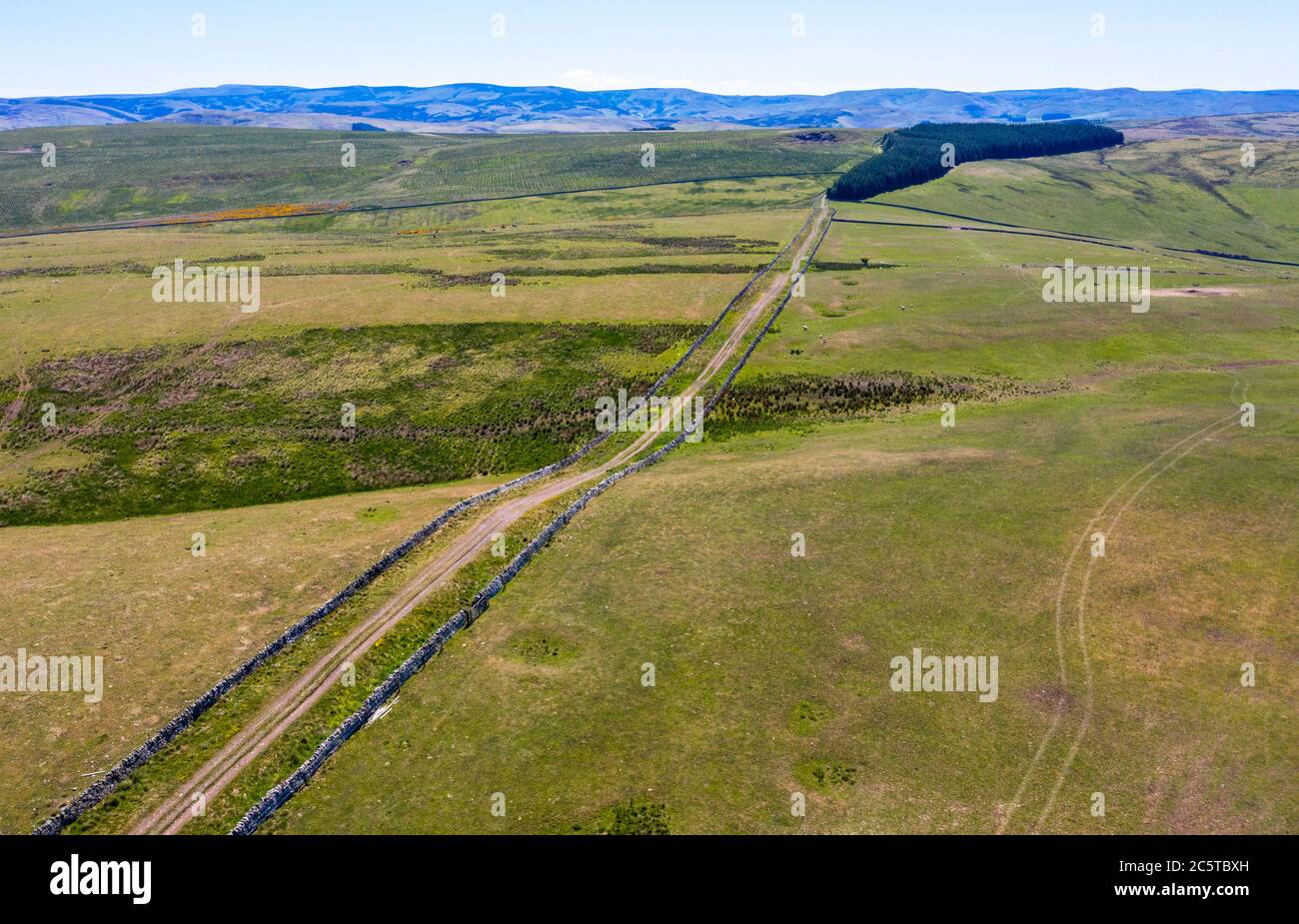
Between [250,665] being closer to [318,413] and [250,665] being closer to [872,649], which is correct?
[872,649]

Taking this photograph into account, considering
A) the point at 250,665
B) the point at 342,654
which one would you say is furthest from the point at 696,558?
the point at 250,665

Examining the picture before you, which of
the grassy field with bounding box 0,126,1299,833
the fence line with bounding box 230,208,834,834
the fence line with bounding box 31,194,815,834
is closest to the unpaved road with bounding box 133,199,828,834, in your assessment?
the grassy field with bounding box 0,126,1299,833

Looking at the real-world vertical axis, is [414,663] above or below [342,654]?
below

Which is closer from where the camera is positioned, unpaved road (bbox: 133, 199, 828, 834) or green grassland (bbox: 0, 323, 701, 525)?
unpaved road (bbox: 133, 199, 828, 834)

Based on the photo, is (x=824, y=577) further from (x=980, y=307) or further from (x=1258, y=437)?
(x=980, y=307)

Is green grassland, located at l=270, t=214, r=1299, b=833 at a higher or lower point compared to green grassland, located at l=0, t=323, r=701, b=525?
lower

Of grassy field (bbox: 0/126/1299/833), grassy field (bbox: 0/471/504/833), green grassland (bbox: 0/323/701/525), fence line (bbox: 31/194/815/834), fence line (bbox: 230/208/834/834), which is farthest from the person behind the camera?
green grassland (bbox: 0/323/701/525)

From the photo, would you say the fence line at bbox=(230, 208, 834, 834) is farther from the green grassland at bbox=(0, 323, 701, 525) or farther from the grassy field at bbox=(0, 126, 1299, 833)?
the green grassland at bbox=(0, 323, 701, 525)

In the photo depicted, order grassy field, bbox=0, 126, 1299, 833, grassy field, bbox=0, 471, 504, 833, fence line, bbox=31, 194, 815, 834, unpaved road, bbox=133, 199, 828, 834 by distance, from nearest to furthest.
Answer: fence line, bbox=31, 194, 815, 834 < unpaved road, bbox=133, 199, 828, 834 < grassy field, bbox=0, 126, 1299, 833 < grassy field, bbox=0, 471, 504, 833
